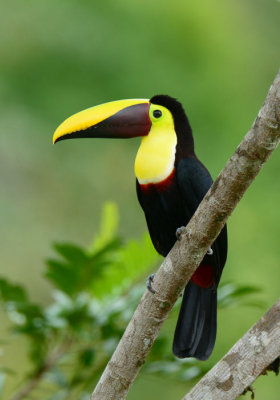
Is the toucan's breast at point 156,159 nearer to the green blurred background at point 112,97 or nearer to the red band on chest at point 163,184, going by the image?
the red band on chest at point 163,184

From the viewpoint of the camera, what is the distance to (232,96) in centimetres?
616

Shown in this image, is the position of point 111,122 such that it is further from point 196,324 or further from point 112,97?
point 112,97

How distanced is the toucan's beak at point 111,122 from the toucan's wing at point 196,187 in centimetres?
24

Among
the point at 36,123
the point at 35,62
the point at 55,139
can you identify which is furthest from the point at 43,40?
the point at 55,139

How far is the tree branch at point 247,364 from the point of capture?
203cm

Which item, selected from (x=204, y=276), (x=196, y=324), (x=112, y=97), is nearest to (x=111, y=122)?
(x=204, y=276)

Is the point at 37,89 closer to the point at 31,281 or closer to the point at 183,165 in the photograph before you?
the point at 31,281

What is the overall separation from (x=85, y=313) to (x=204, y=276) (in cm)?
50

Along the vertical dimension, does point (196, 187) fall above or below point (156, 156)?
below

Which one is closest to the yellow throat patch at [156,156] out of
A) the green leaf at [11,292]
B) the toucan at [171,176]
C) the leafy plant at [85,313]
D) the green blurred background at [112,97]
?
the toucan at [171,176]

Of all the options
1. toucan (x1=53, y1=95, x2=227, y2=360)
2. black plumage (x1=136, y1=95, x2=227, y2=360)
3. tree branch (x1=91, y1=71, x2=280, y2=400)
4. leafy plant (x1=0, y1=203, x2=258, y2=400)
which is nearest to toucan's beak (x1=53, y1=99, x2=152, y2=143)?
toucan (x1=53, y1=95, x2=227, y2=360)

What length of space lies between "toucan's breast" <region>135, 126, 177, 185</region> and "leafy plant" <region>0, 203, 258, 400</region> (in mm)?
277

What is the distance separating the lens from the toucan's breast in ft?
8.61

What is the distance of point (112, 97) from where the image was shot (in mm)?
5723
